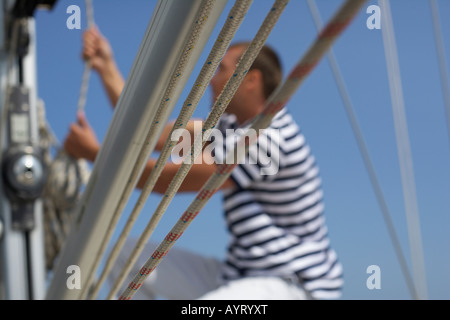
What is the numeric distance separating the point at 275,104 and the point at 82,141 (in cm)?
86

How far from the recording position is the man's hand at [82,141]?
1.22 metres

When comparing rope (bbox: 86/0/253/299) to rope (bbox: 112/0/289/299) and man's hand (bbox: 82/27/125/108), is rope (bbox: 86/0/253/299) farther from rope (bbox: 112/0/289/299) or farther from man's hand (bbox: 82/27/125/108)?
man's hand (bbox: 82/27/125/108)

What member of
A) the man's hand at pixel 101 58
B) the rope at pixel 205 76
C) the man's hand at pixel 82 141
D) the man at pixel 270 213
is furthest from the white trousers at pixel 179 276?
the rope at pixel 205 76

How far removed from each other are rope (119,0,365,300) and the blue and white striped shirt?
49 centimetres

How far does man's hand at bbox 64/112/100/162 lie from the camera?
122cm

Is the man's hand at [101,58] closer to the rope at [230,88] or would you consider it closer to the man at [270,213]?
the man at [270,213]

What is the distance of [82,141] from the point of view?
1.23 metres

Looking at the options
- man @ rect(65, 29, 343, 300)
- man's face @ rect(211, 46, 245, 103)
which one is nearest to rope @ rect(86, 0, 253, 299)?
man @ rect(65, 29, 343, 300)

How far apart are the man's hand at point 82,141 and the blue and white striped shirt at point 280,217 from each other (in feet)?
0.97

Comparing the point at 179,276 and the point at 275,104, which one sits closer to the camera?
the point at 275,104

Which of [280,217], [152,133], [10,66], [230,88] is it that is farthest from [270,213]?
[10,66]

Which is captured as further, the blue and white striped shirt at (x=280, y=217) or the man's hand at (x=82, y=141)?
the man's hand at (x=82, y=141)

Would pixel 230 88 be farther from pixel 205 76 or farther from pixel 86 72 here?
pixel 86 72

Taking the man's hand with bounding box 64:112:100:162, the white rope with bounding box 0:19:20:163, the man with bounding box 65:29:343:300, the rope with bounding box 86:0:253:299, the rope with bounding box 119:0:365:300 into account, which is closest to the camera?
the rope with bounding box 119:0:365:300
